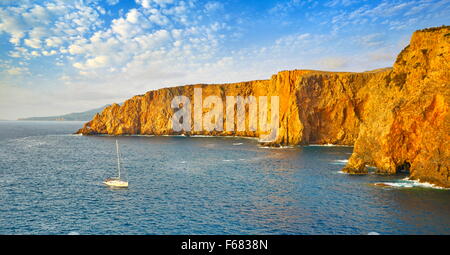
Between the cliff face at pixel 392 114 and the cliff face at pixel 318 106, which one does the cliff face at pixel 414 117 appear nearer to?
the cliff face at pixel 392 114

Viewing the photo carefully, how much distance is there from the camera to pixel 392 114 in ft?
185

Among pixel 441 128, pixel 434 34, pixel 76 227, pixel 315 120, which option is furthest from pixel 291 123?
pixel 76 227

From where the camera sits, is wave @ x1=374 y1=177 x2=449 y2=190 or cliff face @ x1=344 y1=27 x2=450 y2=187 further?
cliff face @ x1=344 y1=27 x2=450 y2=187

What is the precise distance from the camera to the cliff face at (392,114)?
48125 mm

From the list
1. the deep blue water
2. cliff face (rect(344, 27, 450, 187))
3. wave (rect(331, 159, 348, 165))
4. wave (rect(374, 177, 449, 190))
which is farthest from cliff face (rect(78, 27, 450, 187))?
wave (rect(331, 159, 348, 165))

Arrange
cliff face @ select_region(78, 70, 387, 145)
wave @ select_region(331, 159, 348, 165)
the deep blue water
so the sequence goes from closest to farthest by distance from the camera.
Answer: the deep blue water
wave @ select_region(331, 159, 348, 165)
cliff face @ select_region(78, 70, 387, 145)

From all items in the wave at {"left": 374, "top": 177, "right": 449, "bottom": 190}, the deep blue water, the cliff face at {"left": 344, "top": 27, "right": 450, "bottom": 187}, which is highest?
the cliff face at {"left": 344, "top": 27, "right": 450, "bottom": 187}

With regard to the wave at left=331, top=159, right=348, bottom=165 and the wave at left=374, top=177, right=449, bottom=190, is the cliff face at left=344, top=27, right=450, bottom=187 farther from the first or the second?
the wave at left=331, top=159, right=348, bottom=165

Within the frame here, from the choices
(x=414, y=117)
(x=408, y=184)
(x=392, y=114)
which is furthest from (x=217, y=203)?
(x=392, y=114)

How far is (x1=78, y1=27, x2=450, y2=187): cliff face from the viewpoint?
48.1 meters

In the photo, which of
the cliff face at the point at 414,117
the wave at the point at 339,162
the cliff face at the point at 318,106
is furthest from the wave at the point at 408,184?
the cliff face at the point at 318,106

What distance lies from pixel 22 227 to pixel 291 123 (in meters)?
103

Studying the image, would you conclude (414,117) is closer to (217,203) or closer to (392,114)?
(392,114)
